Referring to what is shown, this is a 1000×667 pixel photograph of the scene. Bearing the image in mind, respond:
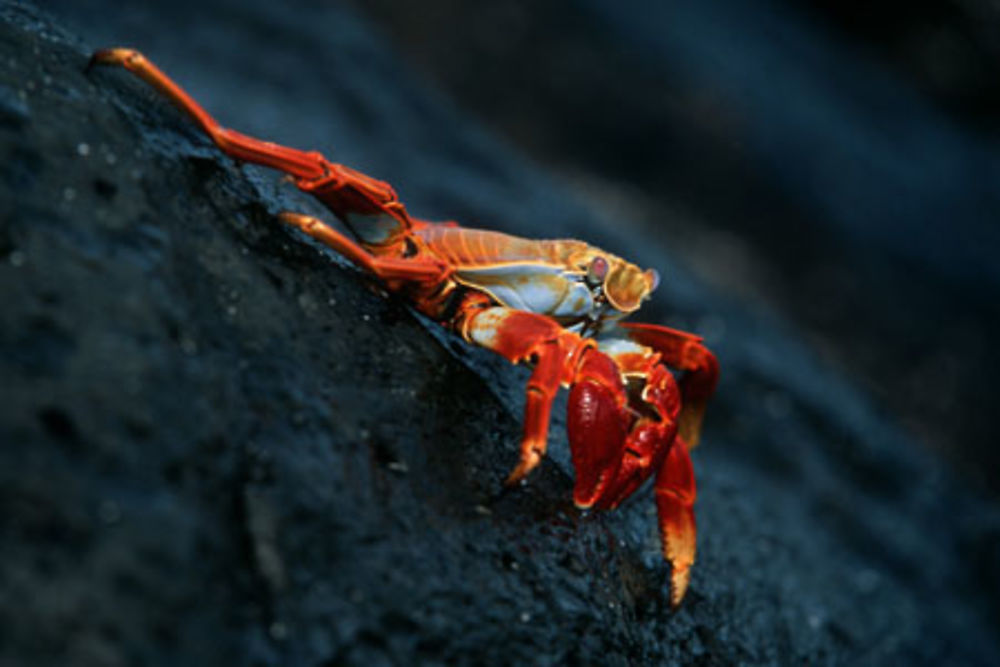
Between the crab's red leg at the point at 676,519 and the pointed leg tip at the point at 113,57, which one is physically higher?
the pointed leg tip at the point at 113,57

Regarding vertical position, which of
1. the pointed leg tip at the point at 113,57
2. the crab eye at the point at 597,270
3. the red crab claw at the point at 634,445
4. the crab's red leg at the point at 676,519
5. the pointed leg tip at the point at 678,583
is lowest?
the pointed leg tip at the point at 678,583

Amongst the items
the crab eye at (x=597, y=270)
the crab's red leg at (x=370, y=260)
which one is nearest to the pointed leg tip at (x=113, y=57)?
the crab's red leg at (x=370, y=260)

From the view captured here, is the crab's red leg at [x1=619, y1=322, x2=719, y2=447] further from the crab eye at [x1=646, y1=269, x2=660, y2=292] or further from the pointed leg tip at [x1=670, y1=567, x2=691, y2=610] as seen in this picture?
the pointed leg tip at [x1=670, y1=567, x2=691, y2=610]

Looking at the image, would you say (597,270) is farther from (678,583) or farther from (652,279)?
(678,583)

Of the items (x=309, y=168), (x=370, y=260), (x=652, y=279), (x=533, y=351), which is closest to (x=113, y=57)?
(x=309, y=168)

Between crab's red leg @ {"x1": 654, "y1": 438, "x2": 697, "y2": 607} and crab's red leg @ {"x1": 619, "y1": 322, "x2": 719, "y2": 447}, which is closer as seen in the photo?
crab's red leg @ {"x1": 654, "y1": 438, "x2": 697, "y2": 607}

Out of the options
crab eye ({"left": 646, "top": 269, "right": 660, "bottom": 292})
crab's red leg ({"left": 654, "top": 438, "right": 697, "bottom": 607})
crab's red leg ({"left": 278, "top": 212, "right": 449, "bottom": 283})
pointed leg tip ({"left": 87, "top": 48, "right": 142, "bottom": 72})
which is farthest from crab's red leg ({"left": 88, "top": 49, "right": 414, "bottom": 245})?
crab's red leg ({"left": 654, "top": 438, "right": 697, "bottom": 607})

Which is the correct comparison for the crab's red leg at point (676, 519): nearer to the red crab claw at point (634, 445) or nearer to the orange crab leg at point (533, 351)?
the red crab claw at point (634, 445)
